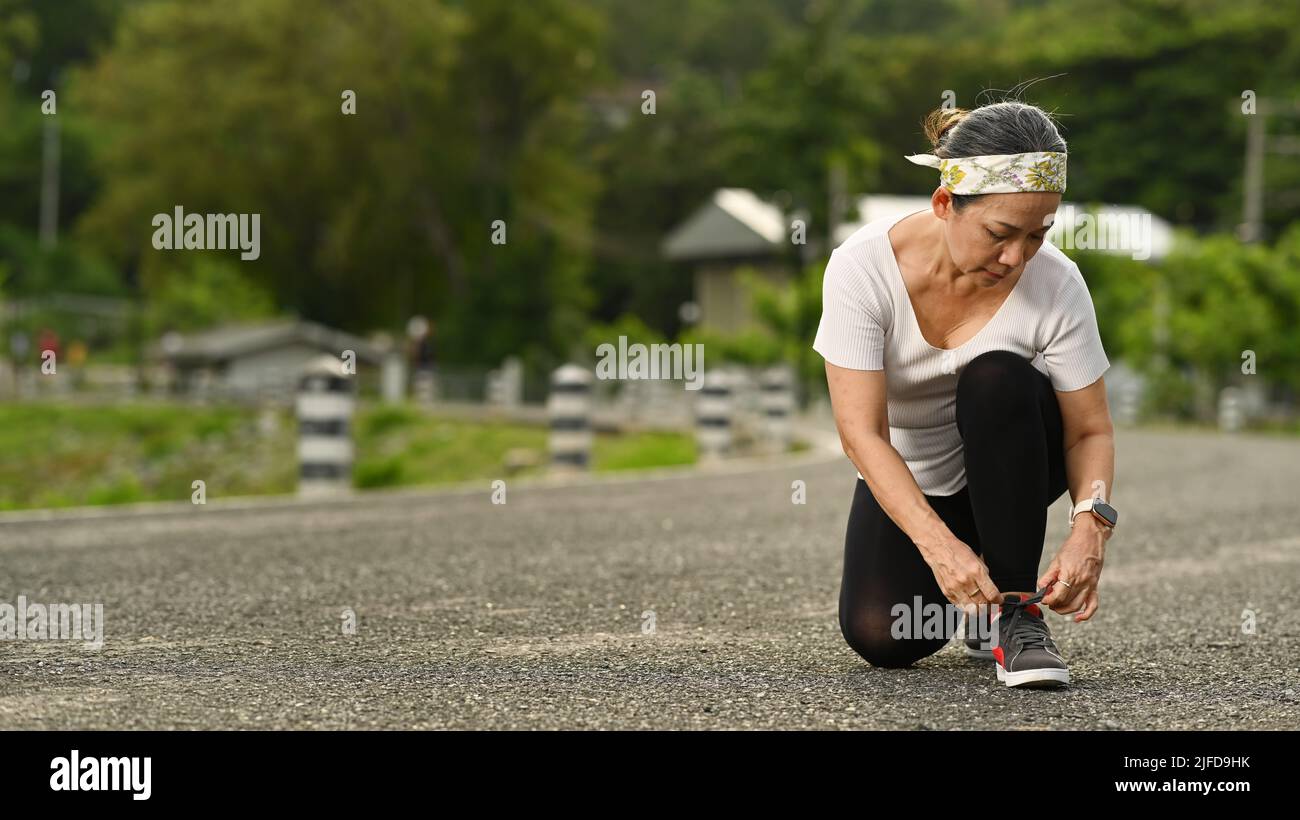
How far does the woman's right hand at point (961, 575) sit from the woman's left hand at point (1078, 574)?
0.44 feet

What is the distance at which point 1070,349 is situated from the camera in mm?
3631

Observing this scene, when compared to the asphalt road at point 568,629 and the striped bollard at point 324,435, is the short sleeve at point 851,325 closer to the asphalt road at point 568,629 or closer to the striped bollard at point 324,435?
the asphalt road at point 568,629

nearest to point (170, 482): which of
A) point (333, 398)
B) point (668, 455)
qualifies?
point (668, 455)

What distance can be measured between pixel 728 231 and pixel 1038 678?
52.0m

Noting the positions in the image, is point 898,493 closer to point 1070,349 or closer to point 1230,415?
point 1070,349

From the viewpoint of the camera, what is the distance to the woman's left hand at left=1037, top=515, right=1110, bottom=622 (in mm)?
3418

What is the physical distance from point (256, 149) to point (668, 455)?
3258 cm

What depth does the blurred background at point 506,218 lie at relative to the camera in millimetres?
30359

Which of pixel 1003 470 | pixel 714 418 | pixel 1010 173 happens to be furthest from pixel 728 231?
pixel 1010 173

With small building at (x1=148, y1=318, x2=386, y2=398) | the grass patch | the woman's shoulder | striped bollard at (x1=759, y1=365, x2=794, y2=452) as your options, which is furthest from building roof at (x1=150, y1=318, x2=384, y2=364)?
the woman's shoulder

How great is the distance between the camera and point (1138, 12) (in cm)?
5391

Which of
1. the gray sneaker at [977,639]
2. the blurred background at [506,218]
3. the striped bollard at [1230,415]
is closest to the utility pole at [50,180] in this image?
the blurred background at [506,218]

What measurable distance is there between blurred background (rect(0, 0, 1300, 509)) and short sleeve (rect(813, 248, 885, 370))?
37.5ft

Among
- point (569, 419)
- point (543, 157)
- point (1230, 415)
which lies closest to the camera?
point (569, 419)
